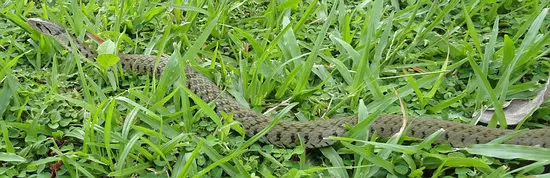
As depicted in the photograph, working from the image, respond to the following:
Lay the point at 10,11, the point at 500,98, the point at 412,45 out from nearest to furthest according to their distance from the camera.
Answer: the point at 500,98 < the point at 412,45 < the point at 10,11

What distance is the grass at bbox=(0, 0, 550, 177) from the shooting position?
3.16m

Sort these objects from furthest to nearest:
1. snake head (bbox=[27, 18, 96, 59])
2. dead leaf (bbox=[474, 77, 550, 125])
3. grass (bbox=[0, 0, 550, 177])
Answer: snake head (bbox=[27, 18, 96, 59]) → dead leaf (bbox=[474, 77, 550, 125]) → grass (bbox=[0, 0, 550, 177])

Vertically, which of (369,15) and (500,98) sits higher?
(369,15)

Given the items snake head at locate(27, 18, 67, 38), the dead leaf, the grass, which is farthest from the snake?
snake head at locate(27, 18, 67, 38)

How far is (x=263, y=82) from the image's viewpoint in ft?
12.5

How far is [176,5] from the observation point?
4.32 m

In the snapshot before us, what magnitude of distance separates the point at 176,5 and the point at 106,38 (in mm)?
487

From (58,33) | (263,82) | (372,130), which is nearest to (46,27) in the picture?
(58,33)

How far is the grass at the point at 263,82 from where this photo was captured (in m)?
3.16

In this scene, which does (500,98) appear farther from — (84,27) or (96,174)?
(84,27)

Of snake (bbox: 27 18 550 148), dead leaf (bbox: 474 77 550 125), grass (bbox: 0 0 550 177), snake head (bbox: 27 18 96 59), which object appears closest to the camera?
grass (bbox: 0 0 550 177)

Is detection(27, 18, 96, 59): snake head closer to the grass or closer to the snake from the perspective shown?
the grass

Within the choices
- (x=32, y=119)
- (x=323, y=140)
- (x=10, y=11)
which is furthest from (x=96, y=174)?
(x=10, y=11)

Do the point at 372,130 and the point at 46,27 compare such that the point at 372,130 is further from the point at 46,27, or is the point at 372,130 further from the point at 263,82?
the point at 46,27
